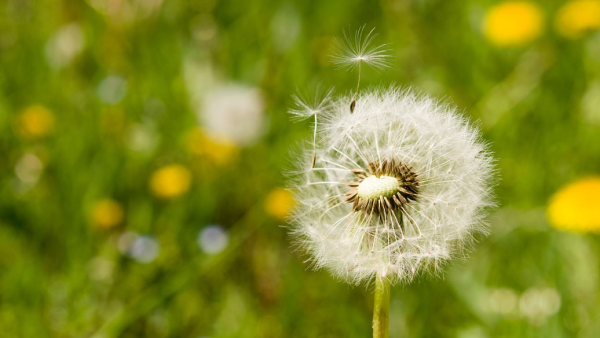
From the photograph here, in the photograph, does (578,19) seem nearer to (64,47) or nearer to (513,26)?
(513,26)

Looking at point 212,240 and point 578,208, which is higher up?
point 578,208

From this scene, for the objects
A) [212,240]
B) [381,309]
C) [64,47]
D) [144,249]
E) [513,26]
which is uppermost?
[513,26]

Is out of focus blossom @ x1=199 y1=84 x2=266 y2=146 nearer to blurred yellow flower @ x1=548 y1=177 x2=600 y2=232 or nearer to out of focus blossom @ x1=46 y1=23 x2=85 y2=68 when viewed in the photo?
out of focus blossom @ x1=46 y1=23 x2=85 y2=68

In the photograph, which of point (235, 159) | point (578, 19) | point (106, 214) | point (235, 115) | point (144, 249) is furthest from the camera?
point (578, 19)

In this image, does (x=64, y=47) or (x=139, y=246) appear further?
(x=64, y=47)

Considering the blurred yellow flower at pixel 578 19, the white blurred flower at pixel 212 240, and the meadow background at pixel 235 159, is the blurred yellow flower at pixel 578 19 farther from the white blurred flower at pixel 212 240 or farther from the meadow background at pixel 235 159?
the white blurred flower at pixel 212 240

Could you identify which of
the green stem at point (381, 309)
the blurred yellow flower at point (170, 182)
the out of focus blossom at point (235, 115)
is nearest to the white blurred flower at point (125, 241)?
the blurred yellow flower at point (170, 182)

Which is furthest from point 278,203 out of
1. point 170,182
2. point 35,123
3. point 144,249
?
point 35,123

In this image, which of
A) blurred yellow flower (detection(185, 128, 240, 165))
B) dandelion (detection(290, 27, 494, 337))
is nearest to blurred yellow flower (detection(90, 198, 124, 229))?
blurred yellow flower (detection(185, 128, 240, 165))
